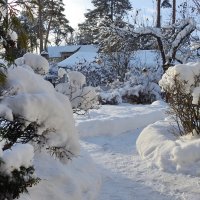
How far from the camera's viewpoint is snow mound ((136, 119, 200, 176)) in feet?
20.2

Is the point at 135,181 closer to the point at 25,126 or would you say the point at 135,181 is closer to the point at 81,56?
the point at 25,126

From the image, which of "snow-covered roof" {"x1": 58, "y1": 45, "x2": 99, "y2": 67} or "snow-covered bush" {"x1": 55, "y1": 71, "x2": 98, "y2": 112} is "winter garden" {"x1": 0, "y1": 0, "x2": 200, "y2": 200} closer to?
"snow-covered bush" {"x1": 55, "y1": 71, "x2": 98, "y2": 112}

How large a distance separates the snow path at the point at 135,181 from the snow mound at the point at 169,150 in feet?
0.43

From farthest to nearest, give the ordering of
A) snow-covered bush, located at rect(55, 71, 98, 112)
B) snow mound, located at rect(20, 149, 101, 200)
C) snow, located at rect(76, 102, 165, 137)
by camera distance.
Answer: snow, located at rect(76, 102, 165, 137) < snow-covered bush, located at rect(55, 71, 98, 112) < snow mound, located at rect(20, 149, 101, 200)

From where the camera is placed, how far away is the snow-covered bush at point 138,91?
15578 mm

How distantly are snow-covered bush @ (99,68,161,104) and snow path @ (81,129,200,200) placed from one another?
24.4 feet

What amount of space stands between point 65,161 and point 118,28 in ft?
41.0

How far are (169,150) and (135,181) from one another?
0.82 meters

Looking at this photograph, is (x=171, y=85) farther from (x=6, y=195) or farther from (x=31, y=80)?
(x=6, y=195)

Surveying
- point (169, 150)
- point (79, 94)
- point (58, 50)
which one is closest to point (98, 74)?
point (169, 150)

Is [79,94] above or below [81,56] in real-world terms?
below

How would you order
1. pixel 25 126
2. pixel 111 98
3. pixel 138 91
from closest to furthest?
1. pixel 25 126
2. pixel 111 98
3. pixel 138 91

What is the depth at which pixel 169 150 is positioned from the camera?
6582 mm

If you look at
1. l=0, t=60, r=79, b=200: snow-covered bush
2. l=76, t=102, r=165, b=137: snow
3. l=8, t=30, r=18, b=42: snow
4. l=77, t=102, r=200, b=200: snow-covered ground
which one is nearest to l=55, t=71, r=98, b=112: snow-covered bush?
l=77, t=102, r=200, b=200: snow-covered ground
